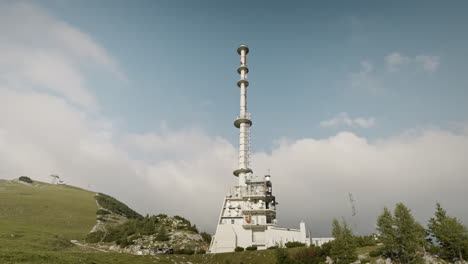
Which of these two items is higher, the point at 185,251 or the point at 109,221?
the point at 109,221

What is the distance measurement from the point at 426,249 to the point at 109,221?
9577cm

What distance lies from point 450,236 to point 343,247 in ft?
48.8

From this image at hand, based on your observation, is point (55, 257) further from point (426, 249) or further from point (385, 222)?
point (426, 249)

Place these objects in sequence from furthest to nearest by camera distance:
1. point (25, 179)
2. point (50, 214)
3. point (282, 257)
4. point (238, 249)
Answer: point (25, 179) → point (50, 214) → point (238, 249) → point (282, 257)

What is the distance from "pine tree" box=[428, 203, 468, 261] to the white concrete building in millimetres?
18927

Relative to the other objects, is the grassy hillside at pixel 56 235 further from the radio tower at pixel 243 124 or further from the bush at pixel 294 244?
the radio tower at pixel 243 124

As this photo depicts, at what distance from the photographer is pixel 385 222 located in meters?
42.2

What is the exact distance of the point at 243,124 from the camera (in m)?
78.0

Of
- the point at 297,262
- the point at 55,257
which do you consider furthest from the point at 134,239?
the point at 297,262

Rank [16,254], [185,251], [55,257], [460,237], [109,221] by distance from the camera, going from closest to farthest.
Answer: [16,254] → [55,257] → [460,237] → [185,251] → [109,221]

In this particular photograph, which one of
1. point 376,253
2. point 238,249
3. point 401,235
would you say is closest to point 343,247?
point 376,253

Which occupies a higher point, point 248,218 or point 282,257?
point 248,218

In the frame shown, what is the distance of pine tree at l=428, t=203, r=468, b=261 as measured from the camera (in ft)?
126

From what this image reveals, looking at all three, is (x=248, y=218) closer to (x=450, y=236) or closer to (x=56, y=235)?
(x=450, y=236)
